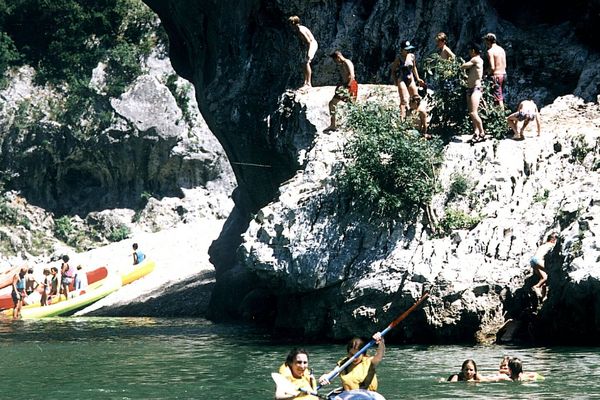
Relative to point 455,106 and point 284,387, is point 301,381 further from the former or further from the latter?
point 455,106

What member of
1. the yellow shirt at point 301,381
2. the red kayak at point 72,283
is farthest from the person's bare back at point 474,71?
the red kayak at point 72,283

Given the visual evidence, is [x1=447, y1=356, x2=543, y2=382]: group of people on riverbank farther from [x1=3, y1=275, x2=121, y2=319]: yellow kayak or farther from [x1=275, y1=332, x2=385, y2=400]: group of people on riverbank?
[x1=3, y1=275, x2=121, y2=319]: yellow kayak

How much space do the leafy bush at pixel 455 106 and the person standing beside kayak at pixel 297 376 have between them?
35.6 ft

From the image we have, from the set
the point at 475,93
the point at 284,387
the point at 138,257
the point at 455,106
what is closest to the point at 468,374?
the point at 284,387

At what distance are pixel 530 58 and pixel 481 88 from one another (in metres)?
3.65

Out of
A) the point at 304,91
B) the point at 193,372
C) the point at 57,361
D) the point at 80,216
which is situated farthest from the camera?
the point at 80,216

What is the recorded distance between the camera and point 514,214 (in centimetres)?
2158

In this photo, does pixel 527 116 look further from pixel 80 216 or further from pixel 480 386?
pixel 80 216

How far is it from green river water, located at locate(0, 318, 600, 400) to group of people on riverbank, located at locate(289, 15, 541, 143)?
5032 mm

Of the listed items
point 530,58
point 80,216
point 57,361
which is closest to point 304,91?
point 530,58

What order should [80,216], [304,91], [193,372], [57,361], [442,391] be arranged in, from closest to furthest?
[442,391] < [193,372] < [57,361] < [304,91] < [80,216]

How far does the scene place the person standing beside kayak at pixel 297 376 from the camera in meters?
13.5

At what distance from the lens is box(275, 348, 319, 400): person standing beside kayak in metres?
13.5

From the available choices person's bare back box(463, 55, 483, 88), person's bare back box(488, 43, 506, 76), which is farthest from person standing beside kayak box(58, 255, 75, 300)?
person's bare back box(488, 43, 506, 76)
